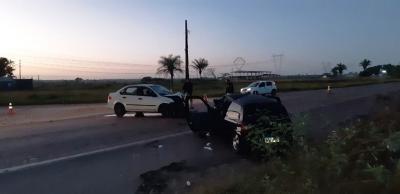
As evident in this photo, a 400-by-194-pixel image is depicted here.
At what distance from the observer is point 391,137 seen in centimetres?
565

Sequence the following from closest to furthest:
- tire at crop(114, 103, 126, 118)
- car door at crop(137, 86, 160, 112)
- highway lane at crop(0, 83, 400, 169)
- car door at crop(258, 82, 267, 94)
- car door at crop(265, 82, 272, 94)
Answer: highway lane at crop(0, 83, 400, 169)
car door at crop(137, 86, 160, 112)
tire at crop(114, 103, 126, 118)
car door at crop(258, 82, 267, 94)
car door at crop(265, 82, 272, 94)

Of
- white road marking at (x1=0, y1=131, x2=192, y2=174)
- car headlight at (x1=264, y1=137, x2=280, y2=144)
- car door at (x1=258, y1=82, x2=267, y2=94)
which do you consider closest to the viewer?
car headlight at (x1=264, y1=137, x2=280, y2=144)

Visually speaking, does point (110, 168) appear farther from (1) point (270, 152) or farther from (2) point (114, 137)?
(2) point (114, 137)

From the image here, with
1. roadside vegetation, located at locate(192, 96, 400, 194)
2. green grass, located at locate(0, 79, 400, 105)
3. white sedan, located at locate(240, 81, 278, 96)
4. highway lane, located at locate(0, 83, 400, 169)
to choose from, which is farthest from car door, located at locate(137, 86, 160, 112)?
white sedan, located at locate(240, 81, 278, 96)

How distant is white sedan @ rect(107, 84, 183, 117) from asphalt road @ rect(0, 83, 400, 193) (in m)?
2.34

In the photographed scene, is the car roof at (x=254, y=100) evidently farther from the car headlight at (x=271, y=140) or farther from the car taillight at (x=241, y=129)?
the car headlight at (x=271, y=140)

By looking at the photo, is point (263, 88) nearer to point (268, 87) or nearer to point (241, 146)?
point (268, 87)

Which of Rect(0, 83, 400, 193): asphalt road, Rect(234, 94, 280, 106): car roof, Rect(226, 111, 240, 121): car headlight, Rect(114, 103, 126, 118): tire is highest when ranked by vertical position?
Rect(234, 94, 280, 106): car roof

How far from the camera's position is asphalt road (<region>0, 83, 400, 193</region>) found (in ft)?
32.4

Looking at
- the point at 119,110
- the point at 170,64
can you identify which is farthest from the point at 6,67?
the point at 119,110

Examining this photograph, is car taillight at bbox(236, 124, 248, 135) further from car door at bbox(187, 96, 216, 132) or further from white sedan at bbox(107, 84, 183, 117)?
white sedan at bbox(107, 84, 183, 117)

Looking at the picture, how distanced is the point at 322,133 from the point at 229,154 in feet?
7.64

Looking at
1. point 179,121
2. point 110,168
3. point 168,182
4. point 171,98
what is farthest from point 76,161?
point 171,98

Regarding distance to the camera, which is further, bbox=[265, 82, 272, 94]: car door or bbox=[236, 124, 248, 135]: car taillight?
bbox=[265, 82, 272, 94]: car door
